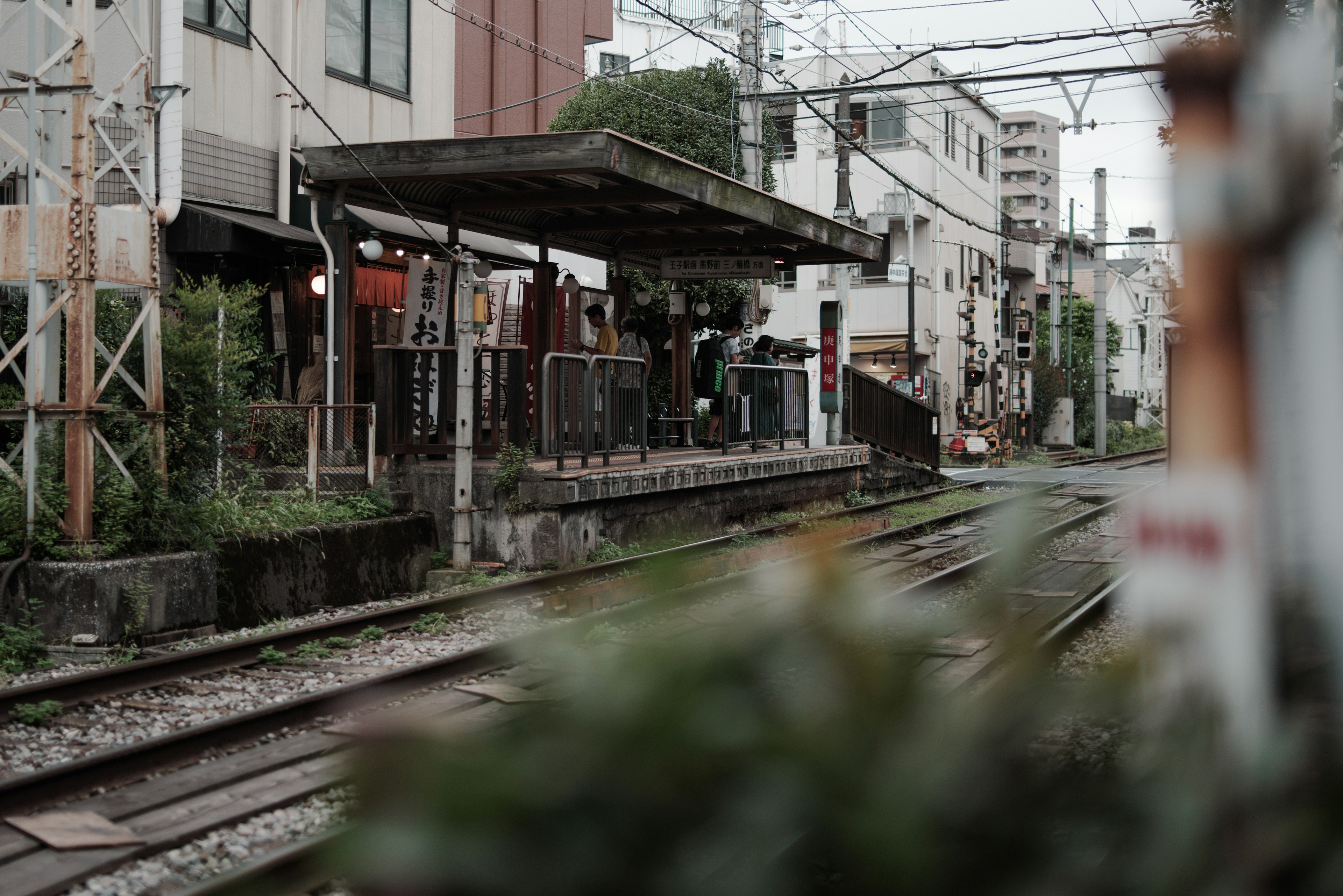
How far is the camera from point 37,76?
830 cm

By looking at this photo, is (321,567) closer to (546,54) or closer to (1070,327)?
(546,54)

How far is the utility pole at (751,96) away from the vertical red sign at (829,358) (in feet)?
8.40

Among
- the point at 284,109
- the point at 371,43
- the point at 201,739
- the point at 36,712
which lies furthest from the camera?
the point at 371,43

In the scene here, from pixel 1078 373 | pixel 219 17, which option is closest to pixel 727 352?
pixel 219 17

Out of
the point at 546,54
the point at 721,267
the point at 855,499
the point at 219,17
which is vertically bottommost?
the point at 855,499

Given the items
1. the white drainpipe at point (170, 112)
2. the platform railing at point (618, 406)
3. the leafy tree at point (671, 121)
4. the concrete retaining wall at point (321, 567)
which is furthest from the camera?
the leafy tree at point (671, 121)

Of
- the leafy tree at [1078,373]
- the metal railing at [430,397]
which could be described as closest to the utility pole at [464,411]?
the metal railing at [430,397]

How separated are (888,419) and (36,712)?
57.0ft

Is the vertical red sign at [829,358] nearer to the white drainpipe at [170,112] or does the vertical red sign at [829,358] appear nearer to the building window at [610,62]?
the white drainpipe at [170,112]

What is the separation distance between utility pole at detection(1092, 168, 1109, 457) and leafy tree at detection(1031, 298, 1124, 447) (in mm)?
652

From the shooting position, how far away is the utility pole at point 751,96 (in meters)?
18.8

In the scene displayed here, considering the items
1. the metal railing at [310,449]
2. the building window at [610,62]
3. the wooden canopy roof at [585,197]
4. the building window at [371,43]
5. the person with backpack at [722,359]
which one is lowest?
the metal railing at [310,449]

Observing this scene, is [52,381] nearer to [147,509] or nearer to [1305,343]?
[147,509]

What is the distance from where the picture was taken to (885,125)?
145 ft
